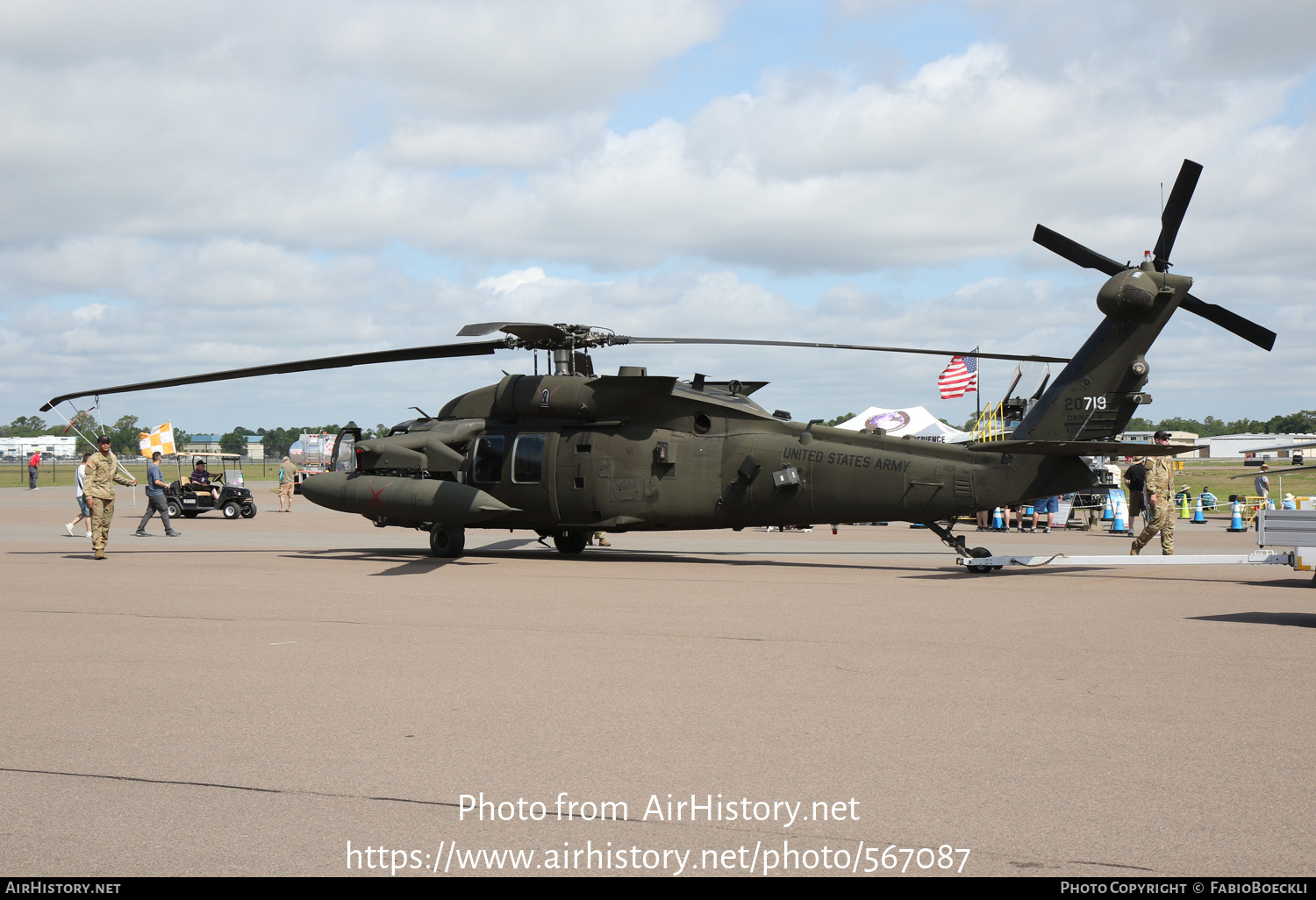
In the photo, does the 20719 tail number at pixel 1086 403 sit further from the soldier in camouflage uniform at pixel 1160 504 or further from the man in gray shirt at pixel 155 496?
the man in gray shirt at pixel 155 496

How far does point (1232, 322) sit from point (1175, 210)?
5.62 feet

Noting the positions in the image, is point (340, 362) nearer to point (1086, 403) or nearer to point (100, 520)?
point (100, 520)

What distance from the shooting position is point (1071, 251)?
14914 mm

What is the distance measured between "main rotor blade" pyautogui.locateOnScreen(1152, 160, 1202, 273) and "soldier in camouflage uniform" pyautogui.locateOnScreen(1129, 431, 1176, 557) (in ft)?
15.0

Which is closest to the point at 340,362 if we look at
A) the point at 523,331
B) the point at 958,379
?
the point at 523,331

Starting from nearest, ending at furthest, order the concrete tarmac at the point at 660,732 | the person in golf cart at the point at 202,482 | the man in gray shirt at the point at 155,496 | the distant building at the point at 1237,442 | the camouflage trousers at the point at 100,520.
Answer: the concrete tarmac at the point at 660,732
the distant building at the point at 1237,442
the camouflage trousers at the point at 100,520
the man in gray shirt at the point at 155,496
the person in golf cart at the point at 202,482

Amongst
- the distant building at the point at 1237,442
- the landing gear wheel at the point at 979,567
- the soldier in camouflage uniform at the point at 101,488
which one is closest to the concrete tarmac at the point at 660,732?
the distant building at the point at 1237,442

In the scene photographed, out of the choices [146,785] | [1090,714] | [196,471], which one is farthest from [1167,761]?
[196,471]

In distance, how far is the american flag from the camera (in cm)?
3703

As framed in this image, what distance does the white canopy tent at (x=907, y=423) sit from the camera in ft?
126

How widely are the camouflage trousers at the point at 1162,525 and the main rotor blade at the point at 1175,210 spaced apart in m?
5.29

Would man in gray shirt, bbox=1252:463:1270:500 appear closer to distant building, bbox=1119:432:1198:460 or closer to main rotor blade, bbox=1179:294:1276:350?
distant building, bbox=1119:432:1198:460

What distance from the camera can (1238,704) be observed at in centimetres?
656

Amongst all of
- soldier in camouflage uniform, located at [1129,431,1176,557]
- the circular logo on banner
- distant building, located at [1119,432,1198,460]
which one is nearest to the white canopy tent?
the circular logo on banner
